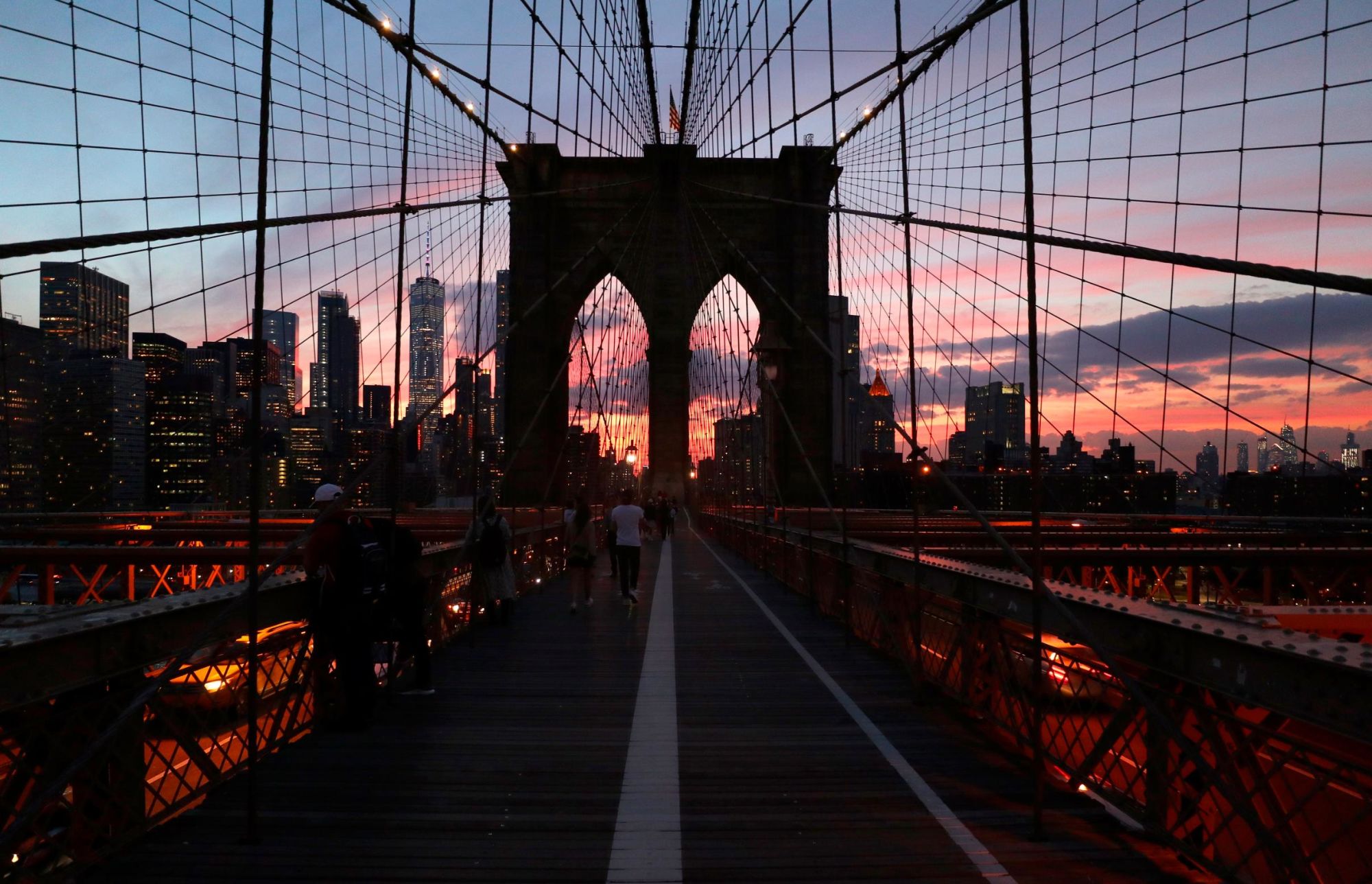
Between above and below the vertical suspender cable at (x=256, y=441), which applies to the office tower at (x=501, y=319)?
above

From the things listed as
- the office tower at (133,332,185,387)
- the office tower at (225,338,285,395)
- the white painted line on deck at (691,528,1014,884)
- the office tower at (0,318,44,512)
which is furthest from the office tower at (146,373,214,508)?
the white painted line on deck at (691,528,1014,884)

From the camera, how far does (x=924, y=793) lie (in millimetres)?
4020

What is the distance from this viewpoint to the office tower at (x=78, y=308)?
8.72m

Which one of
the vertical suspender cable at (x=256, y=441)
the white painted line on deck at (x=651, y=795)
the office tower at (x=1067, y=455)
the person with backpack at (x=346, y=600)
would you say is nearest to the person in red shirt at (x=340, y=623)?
the person with backpack at (x=346, y=600)

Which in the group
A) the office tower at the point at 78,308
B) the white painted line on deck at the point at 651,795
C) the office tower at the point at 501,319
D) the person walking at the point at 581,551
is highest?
the office tower at the point at 501,319

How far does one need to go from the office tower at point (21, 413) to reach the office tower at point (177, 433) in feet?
6.23

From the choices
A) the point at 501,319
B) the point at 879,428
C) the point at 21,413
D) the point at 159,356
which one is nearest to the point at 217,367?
the point at 159,356

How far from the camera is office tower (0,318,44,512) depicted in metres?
8.09

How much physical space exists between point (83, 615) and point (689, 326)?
88.6 ft

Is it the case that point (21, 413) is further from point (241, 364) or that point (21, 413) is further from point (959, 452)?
point (959, 452)

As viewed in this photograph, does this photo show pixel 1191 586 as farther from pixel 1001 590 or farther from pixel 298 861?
pixel 298 861

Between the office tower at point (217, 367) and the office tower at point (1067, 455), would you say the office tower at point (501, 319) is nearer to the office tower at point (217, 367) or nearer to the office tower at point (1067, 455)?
the office tower at point (217, 367)

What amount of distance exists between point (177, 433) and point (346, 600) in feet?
57.5

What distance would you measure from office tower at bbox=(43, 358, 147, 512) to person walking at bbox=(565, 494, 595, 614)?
582 cm
